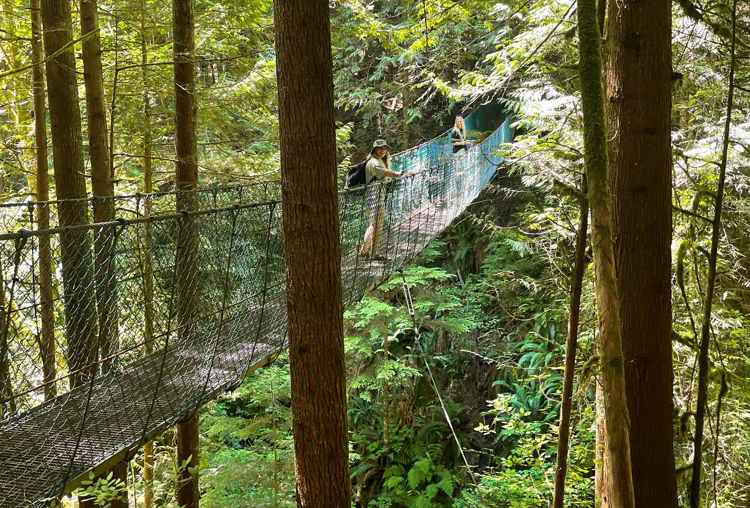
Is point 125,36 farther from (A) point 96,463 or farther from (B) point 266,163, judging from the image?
(A) point 96,463

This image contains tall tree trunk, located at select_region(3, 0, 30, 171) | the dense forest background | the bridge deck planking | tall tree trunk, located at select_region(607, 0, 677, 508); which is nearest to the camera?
the bridge deck planking

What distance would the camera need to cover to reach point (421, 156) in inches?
248

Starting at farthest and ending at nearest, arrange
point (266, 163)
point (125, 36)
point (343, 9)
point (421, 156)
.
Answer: point (343, 9) → point (421, 156) → point (266, 163) → point (125, 36)

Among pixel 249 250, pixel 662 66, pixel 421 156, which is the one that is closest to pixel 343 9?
pixel 421 156

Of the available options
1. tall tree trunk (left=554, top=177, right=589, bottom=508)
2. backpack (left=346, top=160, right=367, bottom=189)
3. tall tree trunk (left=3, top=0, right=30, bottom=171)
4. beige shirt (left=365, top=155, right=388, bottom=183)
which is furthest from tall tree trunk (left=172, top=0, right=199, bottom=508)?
tall tree trunk (left=554, top=177, right=589, bottom=508)

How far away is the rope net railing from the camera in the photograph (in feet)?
5.39

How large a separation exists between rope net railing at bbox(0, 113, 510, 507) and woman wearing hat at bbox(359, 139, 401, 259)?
15 mm

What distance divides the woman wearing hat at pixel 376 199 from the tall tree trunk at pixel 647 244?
6.32ft

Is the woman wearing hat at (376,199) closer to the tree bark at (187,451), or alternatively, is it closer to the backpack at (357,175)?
the backpack at (357,175)

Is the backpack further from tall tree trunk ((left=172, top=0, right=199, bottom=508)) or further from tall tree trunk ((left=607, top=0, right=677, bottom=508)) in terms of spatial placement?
tall tree trunk ((left=607, top=0, right=677, bottom=508))

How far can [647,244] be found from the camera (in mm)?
1755

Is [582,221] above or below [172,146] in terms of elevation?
below

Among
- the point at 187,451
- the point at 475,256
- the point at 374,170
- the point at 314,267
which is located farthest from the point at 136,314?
the point at 475,256

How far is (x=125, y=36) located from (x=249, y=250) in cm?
259
